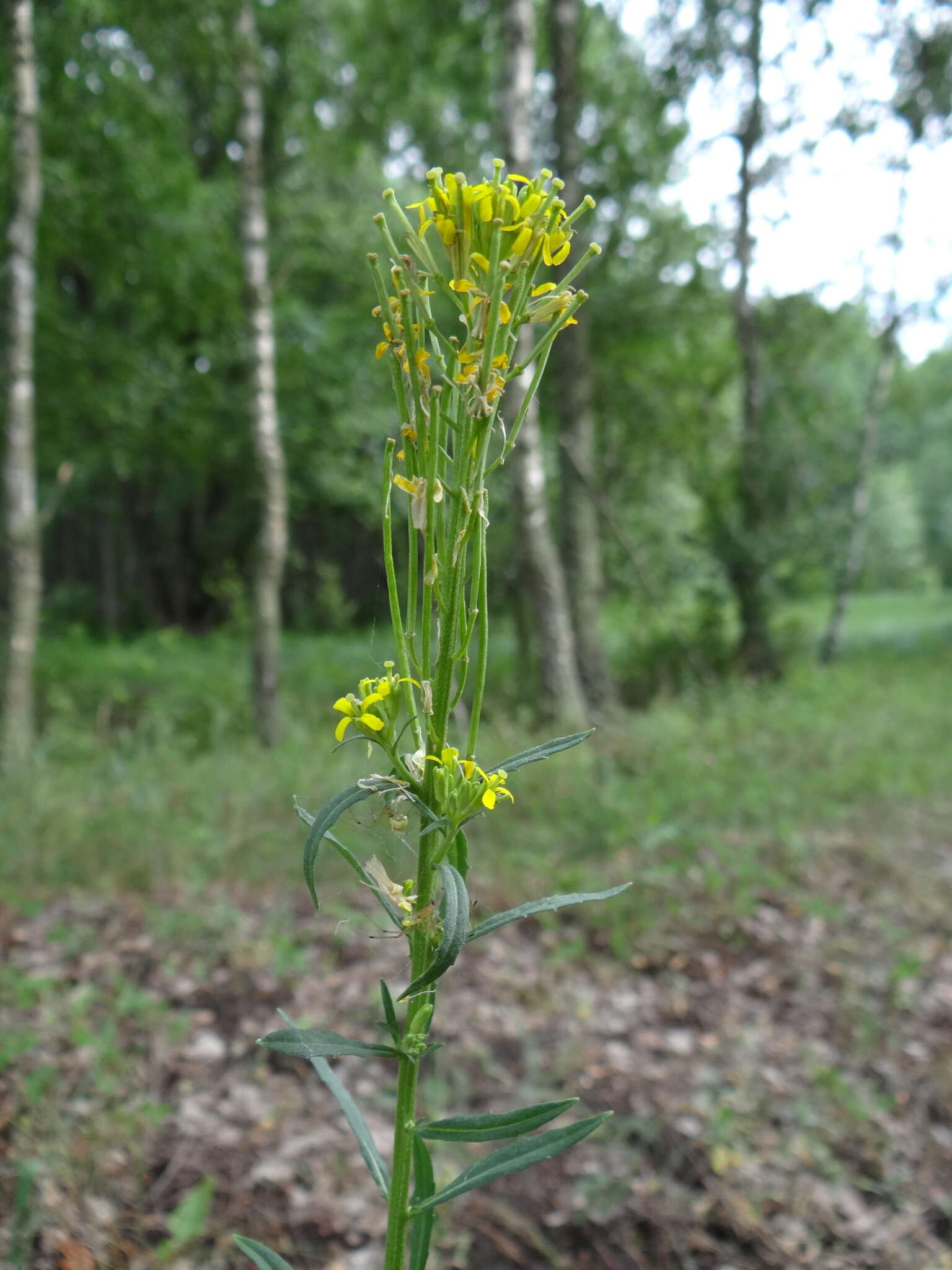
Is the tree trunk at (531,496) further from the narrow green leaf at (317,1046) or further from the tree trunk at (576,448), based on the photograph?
the narrow green leaf at (317,1046)

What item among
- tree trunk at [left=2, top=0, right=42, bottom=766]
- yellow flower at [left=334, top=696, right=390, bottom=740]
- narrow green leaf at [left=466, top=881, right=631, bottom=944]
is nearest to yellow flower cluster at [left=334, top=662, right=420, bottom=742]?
yellow flower at [left=334, top=696, right=390, bottom=740]

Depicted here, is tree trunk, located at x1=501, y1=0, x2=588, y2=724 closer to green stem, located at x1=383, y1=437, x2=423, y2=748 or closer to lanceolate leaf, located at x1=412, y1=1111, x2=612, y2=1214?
green stem, located at x1=383, y1=437, x2=423, y2=748

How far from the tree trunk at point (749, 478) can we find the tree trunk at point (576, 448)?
2552 millimetres

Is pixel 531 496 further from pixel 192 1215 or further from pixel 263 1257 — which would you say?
pixel 263 1257

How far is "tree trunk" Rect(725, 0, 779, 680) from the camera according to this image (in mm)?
9930

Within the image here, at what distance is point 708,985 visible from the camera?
11.6 ft

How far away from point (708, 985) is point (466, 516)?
319 cm

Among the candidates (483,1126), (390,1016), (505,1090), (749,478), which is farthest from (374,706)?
(749,478)

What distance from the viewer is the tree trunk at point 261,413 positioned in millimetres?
6691

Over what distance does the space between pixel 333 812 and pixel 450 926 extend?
0.55 feet

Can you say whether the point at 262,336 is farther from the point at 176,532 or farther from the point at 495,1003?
the point at 176,532

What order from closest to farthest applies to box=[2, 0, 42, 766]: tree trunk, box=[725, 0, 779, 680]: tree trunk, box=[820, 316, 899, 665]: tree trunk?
box=[2, 0, 42, 766]: tree trunk < box=[725, 0, 779, 680]: tree trunk < box=[820, 316, 899, 665]: tree trunk

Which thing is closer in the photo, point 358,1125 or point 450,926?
point 450,926

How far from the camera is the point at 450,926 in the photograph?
83 centimetres
